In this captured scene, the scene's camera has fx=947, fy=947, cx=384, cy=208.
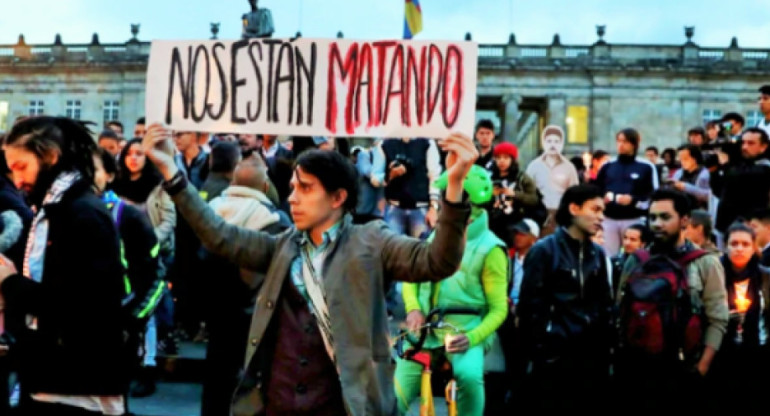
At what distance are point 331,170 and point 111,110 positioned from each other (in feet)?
168

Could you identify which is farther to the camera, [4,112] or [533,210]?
[4,112]

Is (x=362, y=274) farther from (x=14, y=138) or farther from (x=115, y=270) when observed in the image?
(x=14, y=138)

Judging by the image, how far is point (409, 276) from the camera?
3240 millimetres

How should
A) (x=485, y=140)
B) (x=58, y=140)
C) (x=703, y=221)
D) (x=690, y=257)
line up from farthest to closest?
(x=485, y=140) < (x=703, y=221) < (x=690, y=257) < (x=58, y=140)

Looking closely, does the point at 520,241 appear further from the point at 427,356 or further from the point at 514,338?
the point at 427,356

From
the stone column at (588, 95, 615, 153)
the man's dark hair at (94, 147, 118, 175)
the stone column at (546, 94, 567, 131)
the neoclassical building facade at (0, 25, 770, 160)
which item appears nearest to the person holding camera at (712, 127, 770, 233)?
the man's dark hair at (94, 147, 118, 175)

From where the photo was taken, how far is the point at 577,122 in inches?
1907

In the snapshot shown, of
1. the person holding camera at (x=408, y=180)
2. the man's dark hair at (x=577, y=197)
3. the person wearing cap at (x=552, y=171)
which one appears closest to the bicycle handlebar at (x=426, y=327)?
the man's dark hair at (x=577, y=197)

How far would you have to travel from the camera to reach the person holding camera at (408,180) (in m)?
9.23

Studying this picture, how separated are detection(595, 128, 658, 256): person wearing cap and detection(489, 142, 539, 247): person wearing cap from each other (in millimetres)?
943

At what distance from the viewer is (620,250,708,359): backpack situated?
5.63m

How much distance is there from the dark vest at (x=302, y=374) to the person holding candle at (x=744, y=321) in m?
3.72

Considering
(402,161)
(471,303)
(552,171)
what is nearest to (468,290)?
(471,303)

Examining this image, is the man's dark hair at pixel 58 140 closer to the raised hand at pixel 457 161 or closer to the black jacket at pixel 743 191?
the raised hand at pixel 457 161
